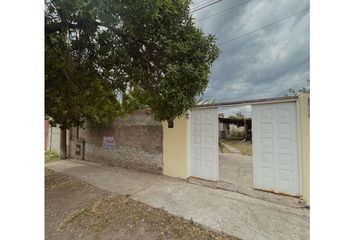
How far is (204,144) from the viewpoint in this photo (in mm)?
4957

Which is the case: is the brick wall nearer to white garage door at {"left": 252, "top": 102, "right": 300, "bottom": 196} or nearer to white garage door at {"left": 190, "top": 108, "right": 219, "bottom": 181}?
white garage door at {"left": 190, "top": 108, "right": 219, "bottom": 181}

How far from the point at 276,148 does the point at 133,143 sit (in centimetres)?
468

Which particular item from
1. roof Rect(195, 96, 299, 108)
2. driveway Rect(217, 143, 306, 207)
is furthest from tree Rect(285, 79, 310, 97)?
driveway Rect(217, 143, 306, 207)

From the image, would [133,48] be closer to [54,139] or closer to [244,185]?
[244,185]

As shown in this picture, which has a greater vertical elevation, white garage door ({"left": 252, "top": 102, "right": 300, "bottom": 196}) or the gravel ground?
white garage door ({"left": 252, "top": 102, "right": 300, "bottom": 196})

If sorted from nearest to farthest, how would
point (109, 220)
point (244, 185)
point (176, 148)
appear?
point (109, 220) < point (244, 185) < point (176, 148)

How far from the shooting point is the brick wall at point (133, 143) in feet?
19.5

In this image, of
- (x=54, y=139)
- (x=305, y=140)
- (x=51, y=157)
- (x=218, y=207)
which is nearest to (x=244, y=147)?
(x=305, y=140)

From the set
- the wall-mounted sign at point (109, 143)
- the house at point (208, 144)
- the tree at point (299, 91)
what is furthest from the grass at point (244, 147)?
the wall-mounted sign at point (109, 143)

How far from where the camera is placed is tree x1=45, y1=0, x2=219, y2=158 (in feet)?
9.69

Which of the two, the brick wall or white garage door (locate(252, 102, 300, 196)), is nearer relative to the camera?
white garage door (locate(252, 102, 300, 196))

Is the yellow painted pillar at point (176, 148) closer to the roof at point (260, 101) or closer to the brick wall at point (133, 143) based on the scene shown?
the brick wall at point (133, 143)

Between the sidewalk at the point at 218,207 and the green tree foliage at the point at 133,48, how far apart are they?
1.91 meters

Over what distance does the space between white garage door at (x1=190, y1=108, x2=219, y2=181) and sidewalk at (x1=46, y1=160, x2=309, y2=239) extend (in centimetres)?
47
